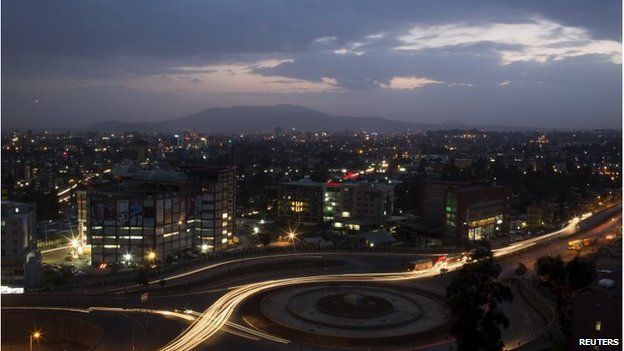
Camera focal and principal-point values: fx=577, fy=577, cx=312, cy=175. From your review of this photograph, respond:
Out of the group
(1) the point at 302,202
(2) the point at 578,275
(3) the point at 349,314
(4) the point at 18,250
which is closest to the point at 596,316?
(2) the point at 578,275

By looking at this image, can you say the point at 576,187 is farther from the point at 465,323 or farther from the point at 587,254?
the point at 465,323

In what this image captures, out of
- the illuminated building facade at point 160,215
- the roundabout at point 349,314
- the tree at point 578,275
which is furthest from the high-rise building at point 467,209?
the tree at point 578,275

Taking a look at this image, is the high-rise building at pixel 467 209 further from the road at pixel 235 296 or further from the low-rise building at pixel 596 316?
the low-rise building at pixel 596 316

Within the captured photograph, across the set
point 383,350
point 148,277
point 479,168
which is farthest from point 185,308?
point 479,168

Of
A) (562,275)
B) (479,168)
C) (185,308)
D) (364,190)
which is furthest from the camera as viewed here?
(479,168)

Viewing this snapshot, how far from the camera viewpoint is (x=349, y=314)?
12.1 m

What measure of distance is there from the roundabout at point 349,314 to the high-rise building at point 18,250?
22.8ft

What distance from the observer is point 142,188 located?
19625mm

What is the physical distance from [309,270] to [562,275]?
23.1 ft

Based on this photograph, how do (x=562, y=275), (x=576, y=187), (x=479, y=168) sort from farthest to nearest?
(x=479, y=168) → (x=576, y=187) → (x=562, y=275)

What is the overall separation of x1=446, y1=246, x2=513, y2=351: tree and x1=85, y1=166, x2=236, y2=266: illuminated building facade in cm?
1069

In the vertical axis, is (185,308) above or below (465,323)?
below

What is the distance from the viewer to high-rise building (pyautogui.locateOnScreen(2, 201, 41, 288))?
15.5 m

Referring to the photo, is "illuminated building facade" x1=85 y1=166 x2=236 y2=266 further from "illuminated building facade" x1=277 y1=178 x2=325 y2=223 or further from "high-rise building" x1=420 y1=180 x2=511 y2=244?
"high-rise building" x1=420 y1=180 x2=511 y2=244
